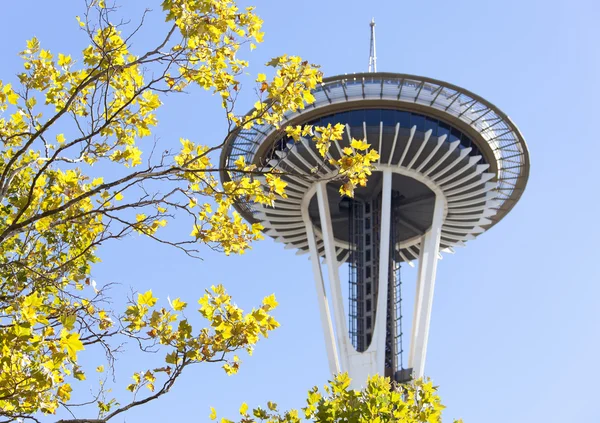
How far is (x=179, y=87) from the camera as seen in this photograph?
11.3 m

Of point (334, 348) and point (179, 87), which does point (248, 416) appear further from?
point (334, 348)

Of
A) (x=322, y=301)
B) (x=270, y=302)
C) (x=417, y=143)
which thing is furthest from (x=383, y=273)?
(x=270, y=302)

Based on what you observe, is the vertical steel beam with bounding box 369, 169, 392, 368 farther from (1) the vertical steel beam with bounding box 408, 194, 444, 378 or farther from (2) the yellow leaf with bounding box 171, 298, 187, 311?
(2) the yellow leaf with bounding box 171, 298, 187, 311

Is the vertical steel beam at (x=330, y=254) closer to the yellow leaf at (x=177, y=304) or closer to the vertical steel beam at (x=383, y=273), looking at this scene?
the vertical steel beam at (x=383, y=273)

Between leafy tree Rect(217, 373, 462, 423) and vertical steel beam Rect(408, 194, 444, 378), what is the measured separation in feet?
103

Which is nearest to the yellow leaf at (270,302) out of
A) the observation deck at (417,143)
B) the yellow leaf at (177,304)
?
the yellow leaf at (177,304)

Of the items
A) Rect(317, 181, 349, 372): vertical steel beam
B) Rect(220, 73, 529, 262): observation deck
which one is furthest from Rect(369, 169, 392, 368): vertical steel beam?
Rect(317, 181, 349, 372): vertical steel beam

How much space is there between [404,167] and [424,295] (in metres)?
7.15

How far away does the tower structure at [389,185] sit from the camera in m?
45.6

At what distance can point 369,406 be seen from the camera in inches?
538

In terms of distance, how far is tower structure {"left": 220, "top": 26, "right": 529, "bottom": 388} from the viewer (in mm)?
45562

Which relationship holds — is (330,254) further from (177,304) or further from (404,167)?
(177,304)

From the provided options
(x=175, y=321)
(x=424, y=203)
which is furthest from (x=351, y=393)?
(x=424, y=203)

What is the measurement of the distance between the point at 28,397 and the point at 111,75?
409cm
